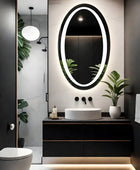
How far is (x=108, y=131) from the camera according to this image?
2916mm

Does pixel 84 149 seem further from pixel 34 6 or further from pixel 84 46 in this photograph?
pixel 34 6

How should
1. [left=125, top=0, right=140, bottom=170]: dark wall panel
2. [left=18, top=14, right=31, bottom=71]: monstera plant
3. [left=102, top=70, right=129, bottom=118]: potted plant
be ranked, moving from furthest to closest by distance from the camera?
[left=18, top=14, right=31, bottom=71]: monstera plant, [left=102, top=70, right=129, bottom=118]: potted plant, [left=125, top=0, right=140, bottom=170]: dark wall panel

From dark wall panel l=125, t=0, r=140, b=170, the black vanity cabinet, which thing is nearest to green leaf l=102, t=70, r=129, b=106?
dark wall panel l=125, t=0, r=140, b=170

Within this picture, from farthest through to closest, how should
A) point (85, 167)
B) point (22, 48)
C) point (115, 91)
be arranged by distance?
1. point (22, 48)
2. point (115, 91)
3. point (85, 167)

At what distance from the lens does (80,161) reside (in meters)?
3.04

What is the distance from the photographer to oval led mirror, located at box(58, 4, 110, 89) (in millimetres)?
3391

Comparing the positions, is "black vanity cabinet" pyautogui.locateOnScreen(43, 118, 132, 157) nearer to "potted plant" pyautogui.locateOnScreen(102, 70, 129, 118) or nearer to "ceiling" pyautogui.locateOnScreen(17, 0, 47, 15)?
"potted plant" pyautogui.locateOnScreen(102, 70, 129, 118)

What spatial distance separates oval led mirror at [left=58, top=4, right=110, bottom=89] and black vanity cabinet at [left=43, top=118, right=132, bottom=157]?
0.71m

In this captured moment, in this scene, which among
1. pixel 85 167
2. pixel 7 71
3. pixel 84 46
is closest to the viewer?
→ pixel 7 71

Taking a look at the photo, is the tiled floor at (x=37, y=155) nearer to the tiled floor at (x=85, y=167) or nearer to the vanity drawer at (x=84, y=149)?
the tiled floor at (x=85, y=167)

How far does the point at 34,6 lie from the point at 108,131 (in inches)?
91.7

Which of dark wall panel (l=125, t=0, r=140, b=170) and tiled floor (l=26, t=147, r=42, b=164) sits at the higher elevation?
dark wall panel (l=125, t=0, r=140, b=170)

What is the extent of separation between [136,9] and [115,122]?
4.75 ft

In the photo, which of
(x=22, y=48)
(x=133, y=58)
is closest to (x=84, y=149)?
(x=133, y=58)
